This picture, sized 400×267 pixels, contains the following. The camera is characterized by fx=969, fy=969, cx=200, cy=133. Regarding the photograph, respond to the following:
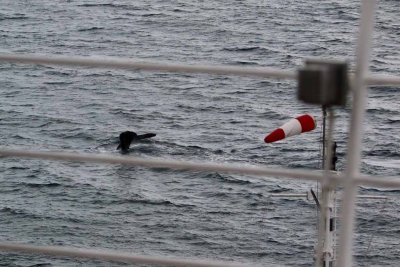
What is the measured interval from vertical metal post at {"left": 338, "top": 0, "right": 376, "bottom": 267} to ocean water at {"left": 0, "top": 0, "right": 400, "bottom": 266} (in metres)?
29.1

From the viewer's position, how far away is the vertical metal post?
1304mm

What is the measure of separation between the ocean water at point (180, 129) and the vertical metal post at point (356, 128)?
95.5 ft

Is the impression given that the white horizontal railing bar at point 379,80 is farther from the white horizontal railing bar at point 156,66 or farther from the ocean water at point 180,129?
the ocean water at point 180,129

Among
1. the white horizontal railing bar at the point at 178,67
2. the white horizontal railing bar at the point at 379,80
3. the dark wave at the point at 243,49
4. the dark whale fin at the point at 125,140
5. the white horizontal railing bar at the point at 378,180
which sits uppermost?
the white horizontal railing bar at the point at 178,67

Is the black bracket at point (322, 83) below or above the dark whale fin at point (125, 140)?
above

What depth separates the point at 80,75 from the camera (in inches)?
1893

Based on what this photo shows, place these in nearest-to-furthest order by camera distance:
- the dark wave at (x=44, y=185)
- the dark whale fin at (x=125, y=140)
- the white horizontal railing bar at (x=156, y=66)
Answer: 1. the white horizontal railing bar at (x=156, y=66)
2. the dark wave at (x=44, y=185)
3. the dark whale fin at (x=125, y=140)

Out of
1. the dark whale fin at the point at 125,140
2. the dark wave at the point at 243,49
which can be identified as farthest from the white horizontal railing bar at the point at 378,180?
the dark wave at the point at 243,49

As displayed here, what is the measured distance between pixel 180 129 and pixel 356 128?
40.6m

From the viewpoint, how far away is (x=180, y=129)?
41938 millimetres

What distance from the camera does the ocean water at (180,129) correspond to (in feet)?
108

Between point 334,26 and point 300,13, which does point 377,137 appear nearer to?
point 334,26

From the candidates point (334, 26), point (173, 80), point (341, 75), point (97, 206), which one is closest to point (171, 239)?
point (97, 206)

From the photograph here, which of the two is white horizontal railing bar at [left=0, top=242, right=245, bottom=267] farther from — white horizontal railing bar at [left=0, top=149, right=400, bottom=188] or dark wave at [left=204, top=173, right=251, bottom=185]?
dark wave at [left=204, top=173, right=251, bottom=185]
